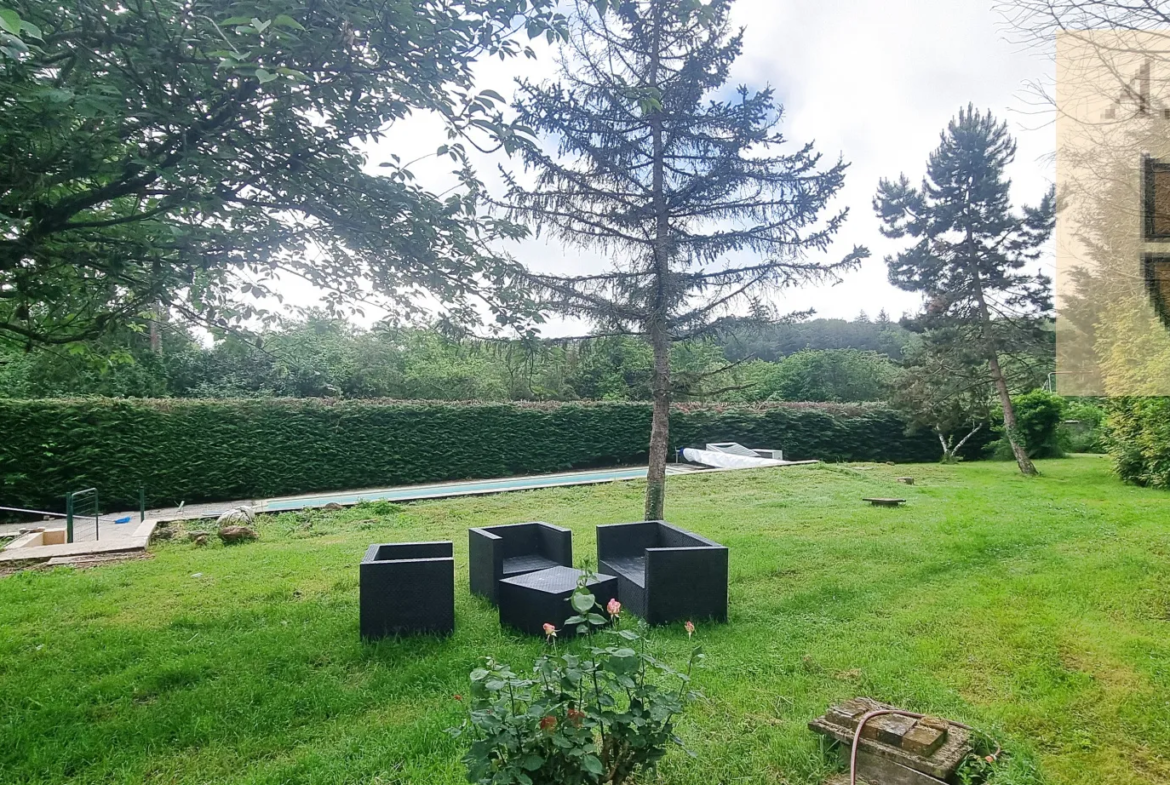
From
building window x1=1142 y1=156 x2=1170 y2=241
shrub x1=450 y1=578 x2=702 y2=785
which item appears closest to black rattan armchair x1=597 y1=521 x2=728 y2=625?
shrub x1=450 y1=578 x2=702 y2=785

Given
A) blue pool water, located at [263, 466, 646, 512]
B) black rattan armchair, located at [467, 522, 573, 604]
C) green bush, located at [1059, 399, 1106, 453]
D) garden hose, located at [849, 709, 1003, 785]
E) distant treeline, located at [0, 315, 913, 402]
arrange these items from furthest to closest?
green bush, located at [1059, 399, 1106, 453], blue pool water, located at [263, 466, 646, 512], distant treeline, located at [0, 315, 913, 402], black rattan armchair, located at [467, 522, 573, 604], garden hose, located at [849, 709, 1003, 785]

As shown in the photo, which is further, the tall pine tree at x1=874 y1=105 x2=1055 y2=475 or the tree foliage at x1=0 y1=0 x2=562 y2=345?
the tall pine tree at x1=874 y1=105 x2=1055 y2=475

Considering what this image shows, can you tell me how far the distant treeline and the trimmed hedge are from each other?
90cm

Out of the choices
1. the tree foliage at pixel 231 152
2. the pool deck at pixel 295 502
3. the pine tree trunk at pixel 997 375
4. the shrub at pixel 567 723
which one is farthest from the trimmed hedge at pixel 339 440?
the shrub at pixel 567 723

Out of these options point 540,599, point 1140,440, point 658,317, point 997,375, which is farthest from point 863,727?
point 997,375

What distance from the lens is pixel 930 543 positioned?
20.0ft

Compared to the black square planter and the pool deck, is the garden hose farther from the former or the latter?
the pool deck

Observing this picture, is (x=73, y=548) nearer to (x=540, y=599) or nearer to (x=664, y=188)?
(x=540, y=599)

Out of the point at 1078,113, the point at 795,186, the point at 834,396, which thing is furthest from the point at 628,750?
the point at 834,396

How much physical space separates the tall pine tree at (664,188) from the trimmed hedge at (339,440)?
7.61 meters

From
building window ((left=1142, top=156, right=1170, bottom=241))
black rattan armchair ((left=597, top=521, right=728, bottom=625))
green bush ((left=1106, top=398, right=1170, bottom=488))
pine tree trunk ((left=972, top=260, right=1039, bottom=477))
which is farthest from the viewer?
pine tree trunk ((left=972, top=260, right=1039, bottom=477))

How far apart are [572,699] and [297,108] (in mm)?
3355

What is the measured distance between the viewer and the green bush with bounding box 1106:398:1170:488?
981 cm

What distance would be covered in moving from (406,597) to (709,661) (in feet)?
6.26
